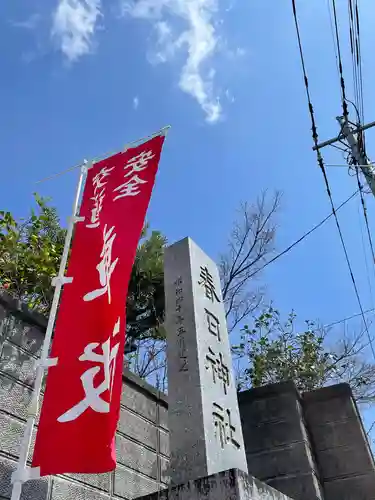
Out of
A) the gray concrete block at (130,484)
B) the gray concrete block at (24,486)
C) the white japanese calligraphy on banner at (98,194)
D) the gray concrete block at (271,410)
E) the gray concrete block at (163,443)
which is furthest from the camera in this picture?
the gray concrete block at (271,410)

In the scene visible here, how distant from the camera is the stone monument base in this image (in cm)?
318

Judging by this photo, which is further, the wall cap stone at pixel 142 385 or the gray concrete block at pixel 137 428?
the wall cap stone at pixel 142 385

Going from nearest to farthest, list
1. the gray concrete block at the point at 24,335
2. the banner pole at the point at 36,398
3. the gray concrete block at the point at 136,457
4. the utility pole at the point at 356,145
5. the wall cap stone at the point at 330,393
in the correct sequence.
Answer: the banner pole at the point at 36,398 < the gray concrete block at the point at 24,335 < the gray concrete block at the point at 136,457 < the wall cap stone at the point at 330,393 < the utility pole at the point at 356,145

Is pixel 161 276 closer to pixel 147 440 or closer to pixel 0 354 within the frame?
pixel 147 440

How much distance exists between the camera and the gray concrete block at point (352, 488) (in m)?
5.99

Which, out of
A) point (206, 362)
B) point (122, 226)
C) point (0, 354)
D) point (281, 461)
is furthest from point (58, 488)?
point (281, 461)

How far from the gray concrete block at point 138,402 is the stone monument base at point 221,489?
2106 millimetres

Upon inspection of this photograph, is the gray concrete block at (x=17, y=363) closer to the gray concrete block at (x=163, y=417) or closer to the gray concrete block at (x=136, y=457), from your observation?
the gray concrete block at (x=136, y=457)

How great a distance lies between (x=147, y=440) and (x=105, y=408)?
2.47 meters

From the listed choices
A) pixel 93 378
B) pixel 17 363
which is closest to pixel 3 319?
pixel 17 363

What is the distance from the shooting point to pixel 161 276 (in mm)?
9406

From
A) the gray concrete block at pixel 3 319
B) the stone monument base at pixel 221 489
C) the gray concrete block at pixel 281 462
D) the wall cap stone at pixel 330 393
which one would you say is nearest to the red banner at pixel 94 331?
the stone monument base at pixel 221 489

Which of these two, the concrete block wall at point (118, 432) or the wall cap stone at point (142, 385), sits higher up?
the wall cap stone at point (142, 385)

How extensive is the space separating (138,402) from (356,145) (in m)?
6.66
